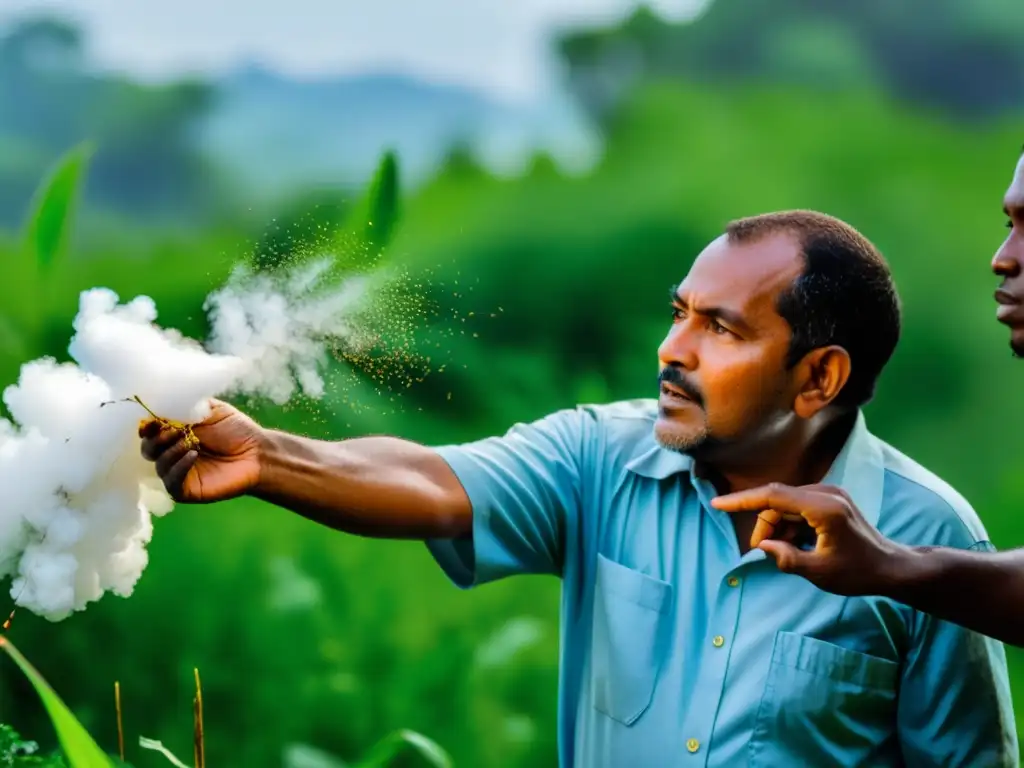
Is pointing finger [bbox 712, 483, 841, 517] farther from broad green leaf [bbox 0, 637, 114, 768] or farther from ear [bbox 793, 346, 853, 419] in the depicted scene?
broad green leaf [bbox 0, 637, 114, 768]

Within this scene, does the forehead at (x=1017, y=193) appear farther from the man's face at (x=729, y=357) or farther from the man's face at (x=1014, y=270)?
the man's face at (x=729, y=357)

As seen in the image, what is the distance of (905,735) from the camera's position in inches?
70.4

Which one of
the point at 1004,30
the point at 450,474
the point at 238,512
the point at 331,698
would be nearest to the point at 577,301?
the point at 238,512

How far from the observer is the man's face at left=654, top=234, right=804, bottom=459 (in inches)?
70.2

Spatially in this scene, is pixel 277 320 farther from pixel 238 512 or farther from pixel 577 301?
pixel 577 301

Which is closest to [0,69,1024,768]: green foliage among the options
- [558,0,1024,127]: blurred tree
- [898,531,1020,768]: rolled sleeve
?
[558,0,1024,127]: blurred tree

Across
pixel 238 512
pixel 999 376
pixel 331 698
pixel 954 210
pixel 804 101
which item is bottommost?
pixel 331 698

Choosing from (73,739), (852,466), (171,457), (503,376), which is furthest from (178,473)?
(503,376)

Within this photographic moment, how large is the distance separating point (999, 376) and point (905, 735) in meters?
3.03

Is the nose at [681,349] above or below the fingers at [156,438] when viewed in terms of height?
above

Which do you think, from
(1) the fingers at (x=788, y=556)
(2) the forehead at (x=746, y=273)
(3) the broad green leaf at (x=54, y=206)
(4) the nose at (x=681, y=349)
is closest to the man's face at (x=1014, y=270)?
(2) the forehead at (x=746, y=273)

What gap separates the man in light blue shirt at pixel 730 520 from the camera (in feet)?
5.71

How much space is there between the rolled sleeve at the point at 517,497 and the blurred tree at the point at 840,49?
2.99m

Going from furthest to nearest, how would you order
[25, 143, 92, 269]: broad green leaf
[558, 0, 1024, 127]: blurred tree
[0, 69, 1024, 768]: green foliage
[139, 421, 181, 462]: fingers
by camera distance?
[558, 0, 1024, 127]: blurred tree, [0, 69, 1024, 768]: green foliage, [25, 143, 92, 269]: broad green leaf, [139, 421, 181, 462]: fingers
